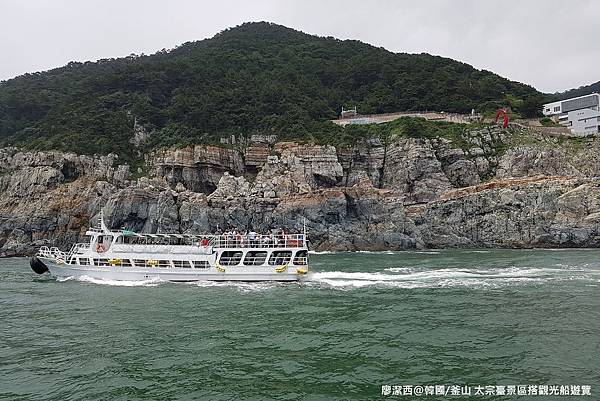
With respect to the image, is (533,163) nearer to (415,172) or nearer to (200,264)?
(415,172)

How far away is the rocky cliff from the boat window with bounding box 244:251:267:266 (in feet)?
100

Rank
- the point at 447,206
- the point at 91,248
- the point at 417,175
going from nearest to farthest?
the point at 91,248, the point at 447,206, the point at 417,175

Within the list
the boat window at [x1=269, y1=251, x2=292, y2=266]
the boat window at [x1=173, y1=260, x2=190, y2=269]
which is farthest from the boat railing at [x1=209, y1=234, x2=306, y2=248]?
the boat window at [x1=173, y1=260, x2=190, y2=269]

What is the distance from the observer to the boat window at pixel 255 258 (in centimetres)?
3875

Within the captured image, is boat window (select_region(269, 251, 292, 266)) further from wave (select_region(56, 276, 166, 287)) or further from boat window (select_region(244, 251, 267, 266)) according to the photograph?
wave (select_region(56, 276, 166, 287))

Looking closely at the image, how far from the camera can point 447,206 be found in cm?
7062

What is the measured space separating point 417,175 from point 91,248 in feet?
173

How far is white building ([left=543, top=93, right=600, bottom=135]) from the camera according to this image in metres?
92.2

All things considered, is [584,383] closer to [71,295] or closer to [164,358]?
[164,358]

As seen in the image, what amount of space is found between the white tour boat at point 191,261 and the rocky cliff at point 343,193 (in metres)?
28.1

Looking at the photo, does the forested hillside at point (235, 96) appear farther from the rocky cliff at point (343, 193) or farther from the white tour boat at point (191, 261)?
the white tour boat at point (191, 261)

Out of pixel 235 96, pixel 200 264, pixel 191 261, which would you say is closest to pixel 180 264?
pixel 191 261

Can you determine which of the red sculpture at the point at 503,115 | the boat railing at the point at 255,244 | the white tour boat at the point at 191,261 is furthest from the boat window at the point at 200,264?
the red sculpture at the point at 503,115

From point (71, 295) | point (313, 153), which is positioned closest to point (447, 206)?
point (313, 153)
